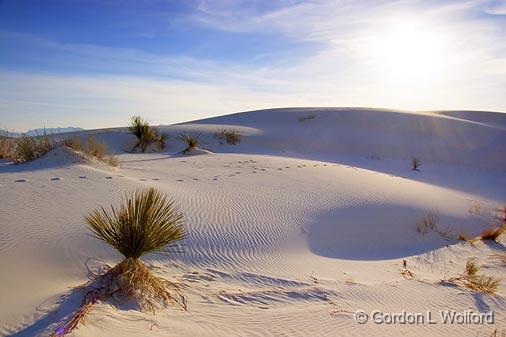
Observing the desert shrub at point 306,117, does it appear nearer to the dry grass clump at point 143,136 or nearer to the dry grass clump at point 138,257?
the dry grass clump at point 143,136

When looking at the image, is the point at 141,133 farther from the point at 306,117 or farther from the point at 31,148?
the point at 306,117

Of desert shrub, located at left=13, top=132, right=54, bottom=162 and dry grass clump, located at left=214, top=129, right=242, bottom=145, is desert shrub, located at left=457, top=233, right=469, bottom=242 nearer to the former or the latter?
desert shrub, located at left=13, top=132, right=54, bottom=162

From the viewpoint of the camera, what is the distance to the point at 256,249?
20.5 ft

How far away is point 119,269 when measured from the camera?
13.5 ft

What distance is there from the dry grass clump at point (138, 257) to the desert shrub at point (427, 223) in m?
5.40

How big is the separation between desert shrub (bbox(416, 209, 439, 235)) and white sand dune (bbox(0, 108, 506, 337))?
0.44 feet

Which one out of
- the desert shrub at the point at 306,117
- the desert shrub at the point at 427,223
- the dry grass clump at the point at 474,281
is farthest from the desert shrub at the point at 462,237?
the desert shrub at the point at 306,117

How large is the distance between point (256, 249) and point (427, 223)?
3.93 metres

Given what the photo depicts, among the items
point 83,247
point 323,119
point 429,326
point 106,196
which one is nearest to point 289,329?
point 429,326

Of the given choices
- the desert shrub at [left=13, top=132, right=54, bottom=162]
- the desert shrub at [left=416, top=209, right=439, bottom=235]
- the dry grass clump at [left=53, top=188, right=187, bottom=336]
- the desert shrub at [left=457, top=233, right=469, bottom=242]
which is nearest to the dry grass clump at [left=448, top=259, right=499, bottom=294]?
the desert shrub at [left=457, top=233, right=469, bottom=242]

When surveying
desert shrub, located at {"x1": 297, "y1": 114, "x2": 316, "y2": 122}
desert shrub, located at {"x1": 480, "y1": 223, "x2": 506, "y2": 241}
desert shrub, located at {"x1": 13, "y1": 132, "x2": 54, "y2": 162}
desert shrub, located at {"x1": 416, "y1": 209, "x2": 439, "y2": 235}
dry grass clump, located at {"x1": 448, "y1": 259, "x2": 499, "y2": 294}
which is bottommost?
desert shrub, located at {"x1": 480, "y1": 223, "x2": 506, "y2": 241}

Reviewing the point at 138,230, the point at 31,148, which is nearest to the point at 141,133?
the point at 31,148

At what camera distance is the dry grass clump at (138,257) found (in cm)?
395

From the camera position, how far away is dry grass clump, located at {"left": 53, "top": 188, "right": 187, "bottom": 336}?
395 cm
